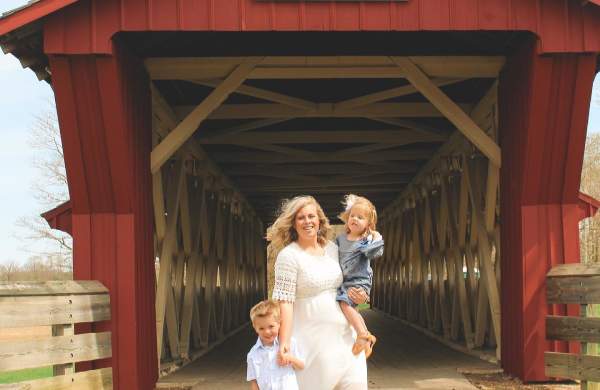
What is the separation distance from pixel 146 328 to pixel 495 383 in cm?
353

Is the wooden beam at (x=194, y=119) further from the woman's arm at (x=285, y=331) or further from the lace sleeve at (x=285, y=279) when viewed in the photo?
the woman's arm at (x=285, y=331)

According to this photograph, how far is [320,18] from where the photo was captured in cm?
823

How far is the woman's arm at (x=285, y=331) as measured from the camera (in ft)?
14.5

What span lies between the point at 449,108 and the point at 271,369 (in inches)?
220

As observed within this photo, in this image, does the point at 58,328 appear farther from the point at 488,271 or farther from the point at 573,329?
the point at 488,271

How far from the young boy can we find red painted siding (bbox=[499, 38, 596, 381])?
5004 mm

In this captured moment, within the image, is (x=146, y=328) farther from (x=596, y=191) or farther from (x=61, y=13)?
(x=596, y=191)

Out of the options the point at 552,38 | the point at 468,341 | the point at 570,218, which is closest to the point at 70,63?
the point at 552,38

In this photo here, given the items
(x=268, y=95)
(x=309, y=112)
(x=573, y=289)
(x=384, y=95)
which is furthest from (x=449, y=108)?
(x=309, y=112)

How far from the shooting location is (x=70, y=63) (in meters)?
8.06

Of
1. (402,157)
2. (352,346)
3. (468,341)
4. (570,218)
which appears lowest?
(468,341)

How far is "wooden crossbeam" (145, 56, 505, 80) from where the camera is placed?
9.58m

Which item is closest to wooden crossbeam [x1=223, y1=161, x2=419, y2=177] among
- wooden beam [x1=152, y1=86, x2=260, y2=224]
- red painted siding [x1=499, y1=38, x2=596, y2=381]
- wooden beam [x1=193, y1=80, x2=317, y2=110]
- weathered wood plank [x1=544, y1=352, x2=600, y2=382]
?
A: wooden beam [x1=152, y1=86, x2=260, y2=224]

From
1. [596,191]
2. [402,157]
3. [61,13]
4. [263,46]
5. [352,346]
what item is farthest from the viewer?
[596,191]
